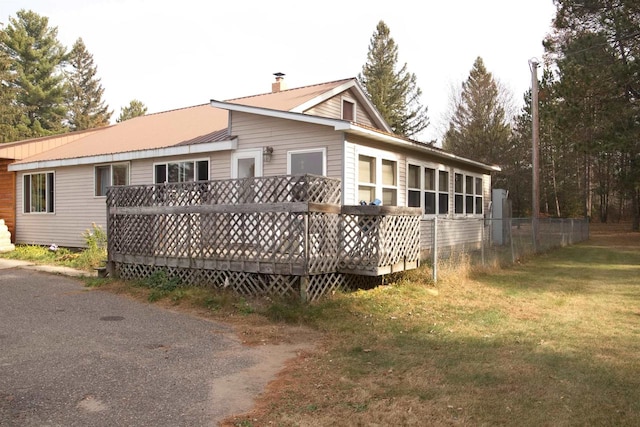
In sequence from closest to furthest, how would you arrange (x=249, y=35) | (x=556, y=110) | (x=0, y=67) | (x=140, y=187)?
(x=140, y=187) → (x=249, y=35) → (x=556, y=110) → (x=0, y=67)

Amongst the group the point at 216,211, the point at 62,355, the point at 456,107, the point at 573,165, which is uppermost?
the point at 456,107

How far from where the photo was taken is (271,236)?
7406 millimetres

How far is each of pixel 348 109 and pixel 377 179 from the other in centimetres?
346

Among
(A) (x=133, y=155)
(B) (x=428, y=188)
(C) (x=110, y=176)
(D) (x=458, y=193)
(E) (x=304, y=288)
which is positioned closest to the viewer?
(E) (x=304, y=288)

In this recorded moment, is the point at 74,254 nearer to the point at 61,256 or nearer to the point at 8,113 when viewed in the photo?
the point at 61,256

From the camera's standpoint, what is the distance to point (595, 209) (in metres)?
48.9

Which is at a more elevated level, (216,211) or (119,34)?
(119,34)

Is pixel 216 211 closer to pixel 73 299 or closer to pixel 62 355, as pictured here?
pixel 73 299

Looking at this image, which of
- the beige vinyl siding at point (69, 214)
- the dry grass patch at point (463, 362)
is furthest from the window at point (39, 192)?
the dry grass patch at point (463, 362)

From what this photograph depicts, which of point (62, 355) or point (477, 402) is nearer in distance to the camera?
point (477, 402)

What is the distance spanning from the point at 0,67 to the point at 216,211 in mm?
31940

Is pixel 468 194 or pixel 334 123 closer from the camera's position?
pixel 334 123

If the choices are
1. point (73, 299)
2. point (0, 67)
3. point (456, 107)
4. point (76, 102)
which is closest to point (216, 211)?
point (73, 299)

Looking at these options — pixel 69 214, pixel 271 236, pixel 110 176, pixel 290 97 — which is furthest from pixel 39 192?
pixel 271 236
